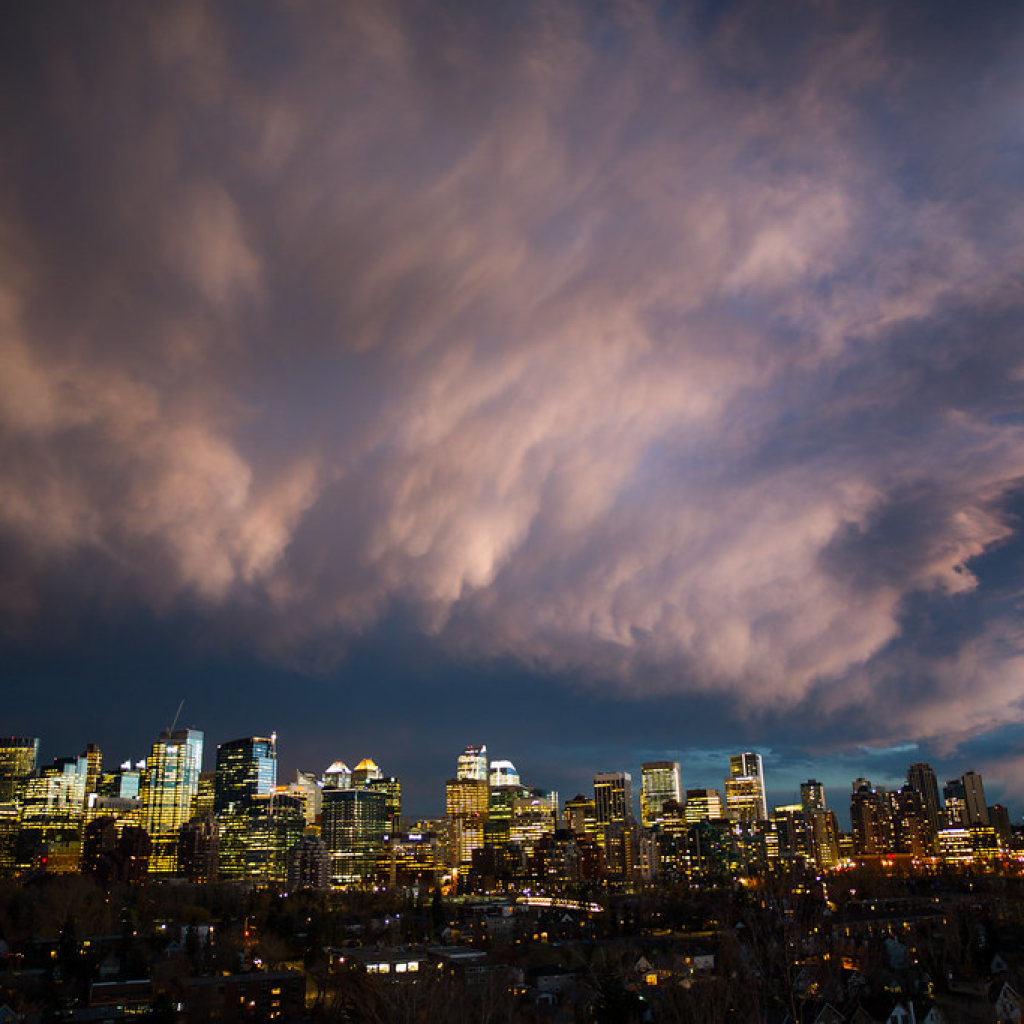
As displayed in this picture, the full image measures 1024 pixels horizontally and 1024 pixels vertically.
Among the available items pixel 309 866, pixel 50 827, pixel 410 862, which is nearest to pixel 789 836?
pixel 410 862

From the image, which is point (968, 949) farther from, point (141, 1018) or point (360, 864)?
point (360, 864)

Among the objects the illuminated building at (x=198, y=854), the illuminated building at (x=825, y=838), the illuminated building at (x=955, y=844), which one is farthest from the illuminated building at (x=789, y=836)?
the illuminated building at (x=198, y=854)

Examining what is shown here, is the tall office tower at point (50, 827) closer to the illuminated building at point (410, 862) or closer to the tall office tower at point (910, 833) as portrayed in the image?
the illuminated building at point (410, 862)

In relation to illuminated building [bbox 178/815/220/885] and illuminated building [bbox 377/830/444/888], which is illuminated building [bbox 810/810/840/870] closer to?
illuminated building [bbox 377/830/444/888]

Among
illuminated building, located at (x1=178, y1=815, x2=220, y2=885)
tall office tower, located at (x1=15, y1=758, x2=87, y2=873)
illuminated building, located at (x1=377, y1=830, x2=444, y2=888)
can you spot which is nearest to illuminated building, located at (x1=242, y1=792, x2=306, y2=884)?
illuminated building, located at (x1=178, y1=815, x2=220, y2=885)

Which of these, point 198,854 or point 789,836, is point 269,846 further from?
point 789,836

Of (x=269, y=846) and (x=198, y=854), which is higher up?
(x=269, y=846)

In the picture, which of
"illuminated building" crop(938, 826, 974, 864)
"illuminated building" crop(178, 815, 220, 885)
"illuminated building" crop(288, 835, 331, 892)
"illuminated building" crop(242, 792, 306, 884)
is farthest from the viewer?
"illuminated building" crop(242, 792, 306, 884)
